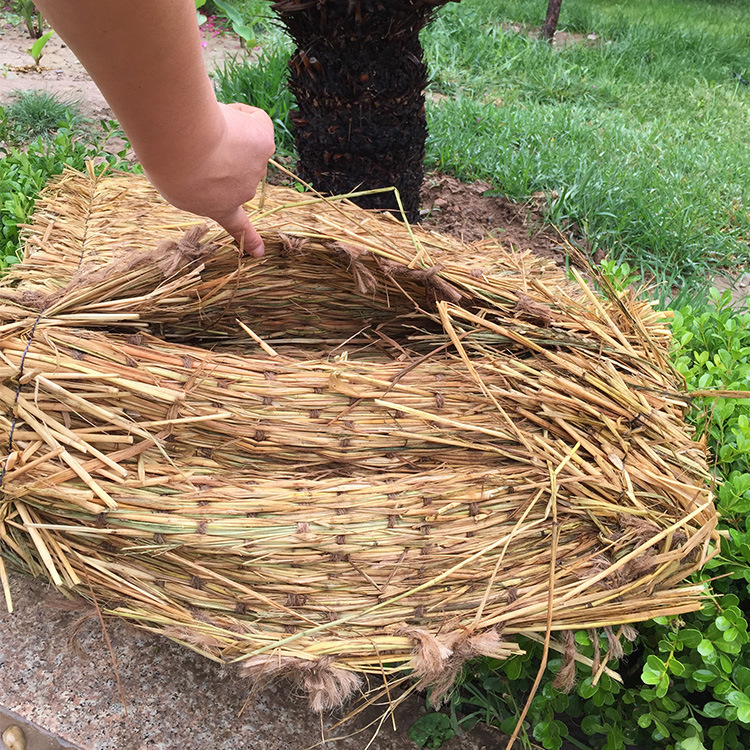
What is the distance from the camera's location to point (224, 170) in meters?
0.84

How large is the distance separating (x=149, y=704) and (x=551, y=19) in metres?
6.41

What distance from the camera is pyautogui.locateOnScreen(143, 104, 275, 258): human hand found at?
79 centimetres

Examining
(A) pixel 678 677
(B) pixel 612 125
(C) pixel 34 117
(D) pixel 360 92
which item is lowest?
(A) pixel 678 677

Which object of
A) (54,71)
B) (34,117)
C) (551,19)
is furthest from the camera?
(551,19)

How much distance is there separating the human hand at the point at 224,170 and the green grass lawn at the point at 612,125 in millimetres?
2144

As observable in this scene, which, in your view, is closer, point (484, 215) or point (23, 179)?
point (23, 179)

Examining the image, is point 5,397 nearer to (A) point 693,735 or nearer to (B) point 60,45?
(A) point 693,735

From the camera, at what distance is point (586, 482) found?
1021mm

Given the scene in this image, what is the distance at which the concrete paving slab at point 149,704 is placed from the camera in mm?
1162

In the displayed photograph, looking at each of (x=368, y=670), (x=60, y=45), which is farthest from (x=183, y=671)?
(x=60, y=45)

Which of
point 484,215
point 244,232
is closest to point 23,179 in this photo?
point 244,232

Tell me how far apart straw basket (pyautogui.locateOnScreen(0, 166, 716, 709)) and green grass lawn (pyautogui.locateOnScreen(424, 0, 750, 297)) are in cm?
173

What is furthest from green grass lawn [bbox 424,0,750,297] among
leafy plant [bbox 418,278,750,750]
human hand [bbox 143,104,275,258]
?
human hand [bbox 143,104,275,258]

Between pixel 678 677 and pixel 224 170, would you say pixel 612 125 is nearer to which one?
pixel 678 677
